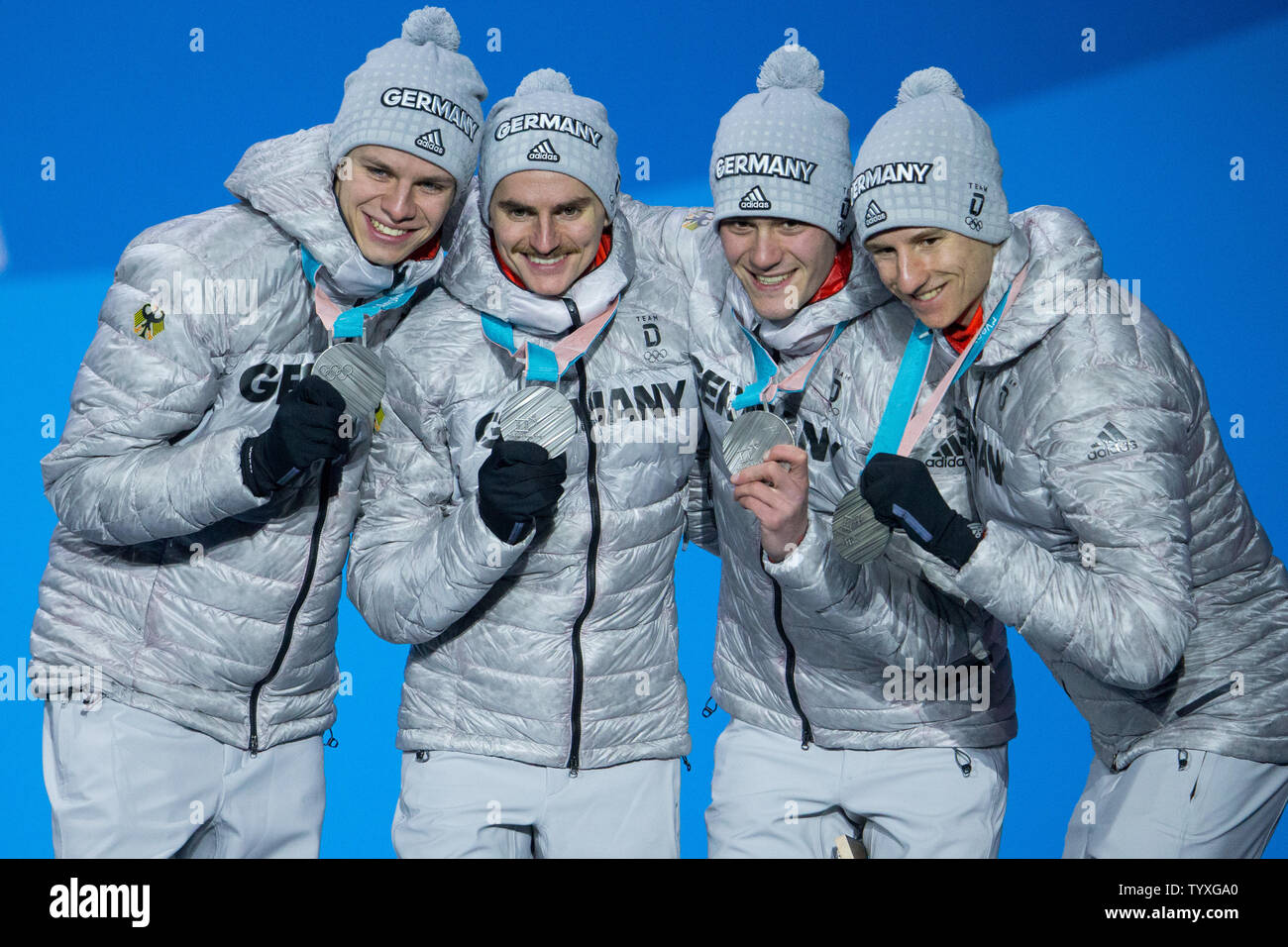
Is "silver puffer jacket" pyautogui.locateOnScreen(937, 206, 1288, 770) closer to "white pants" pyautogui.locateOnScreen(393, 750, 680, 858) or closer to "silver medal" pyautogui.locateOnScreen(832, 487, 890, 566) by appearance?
"silver medal" pyautogui.locateOnScreen(832, 487, 890, 566)

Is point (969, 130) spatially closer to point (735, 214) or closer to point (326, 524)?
point (735, 214)

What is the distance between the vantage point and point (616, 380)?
2.54 m

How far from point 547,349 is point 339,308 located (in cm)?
38

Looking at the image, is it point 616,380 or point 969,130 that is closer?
point 969,130

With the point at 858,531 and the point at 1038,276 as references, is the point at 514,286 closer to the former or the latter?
the point at 858,531

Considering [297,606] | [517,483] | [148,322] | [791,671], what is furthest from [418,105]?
[791,671]

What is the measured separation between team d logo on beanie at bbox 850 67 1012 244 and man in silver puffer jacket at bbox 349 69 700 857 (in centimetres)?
49

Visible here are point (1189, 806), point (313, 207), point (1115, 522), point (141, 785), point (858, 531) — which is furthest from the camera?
point (141, 785)

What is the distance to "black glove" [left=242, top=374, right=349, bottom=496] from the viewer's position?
2281mm

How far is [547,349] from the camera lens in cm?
248
